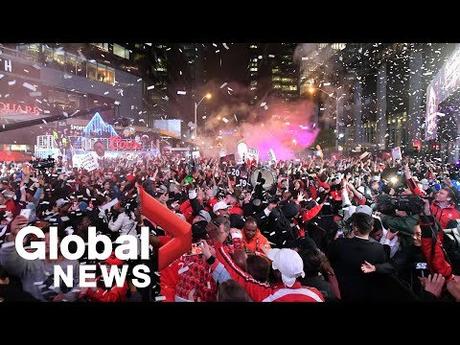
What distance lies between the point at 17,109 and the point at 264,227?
419 centimetres

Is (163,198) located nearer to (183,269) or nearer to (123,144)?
(183,269)

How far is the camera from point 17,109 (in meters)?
6.70

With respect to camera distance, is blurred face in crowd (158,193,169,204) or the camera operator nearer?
the camera operator

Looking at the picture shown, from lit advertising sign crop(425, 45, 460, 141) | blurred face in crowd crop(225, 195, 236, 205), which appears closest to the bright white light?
blurred face in crowd crop(225, 195, 236, 205)

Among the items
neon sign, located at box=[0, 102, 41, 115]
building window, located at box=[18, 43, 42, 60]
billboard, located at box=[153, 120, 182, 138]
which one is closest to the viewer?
neon sign, located at box=[0, 102, 41, 115]

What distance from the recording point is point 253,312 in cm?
479

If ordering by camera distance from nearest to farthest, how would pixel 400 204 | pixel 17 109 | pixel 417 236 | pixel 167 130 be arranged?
pixel 417 236 < pixel 400 204 < pixel 17 109 < pixel 167 130

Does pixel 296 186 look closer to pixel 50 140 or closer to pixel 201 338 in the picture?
pixel 201 338

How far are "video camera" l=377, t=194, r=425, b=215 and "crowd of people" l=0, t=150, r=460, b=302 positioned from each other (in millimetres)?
17

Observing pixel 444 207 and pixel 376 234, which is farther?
pixel 444 207

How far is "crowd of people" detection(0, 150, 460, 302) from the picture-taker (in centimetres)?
359

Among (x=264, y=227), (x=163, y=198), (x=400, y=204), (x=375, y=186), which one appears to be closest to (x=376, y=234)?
(x=400, y=204)

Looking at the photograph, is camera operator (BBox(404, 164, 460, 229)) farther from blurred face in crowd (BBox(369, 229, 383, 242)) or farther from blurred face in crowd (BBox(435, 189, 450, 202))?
blurred face in crowd (BBox(369, 229, 383, 242))

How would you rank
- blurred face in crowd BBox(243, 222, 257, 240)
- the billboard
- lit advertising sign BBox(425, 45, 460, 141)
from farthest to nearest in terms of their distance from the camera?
the billboard → lit advertising sign BBox(425, 45, 460, 141) → blurred face in crowd BBox(243, 222, 257, 240)
